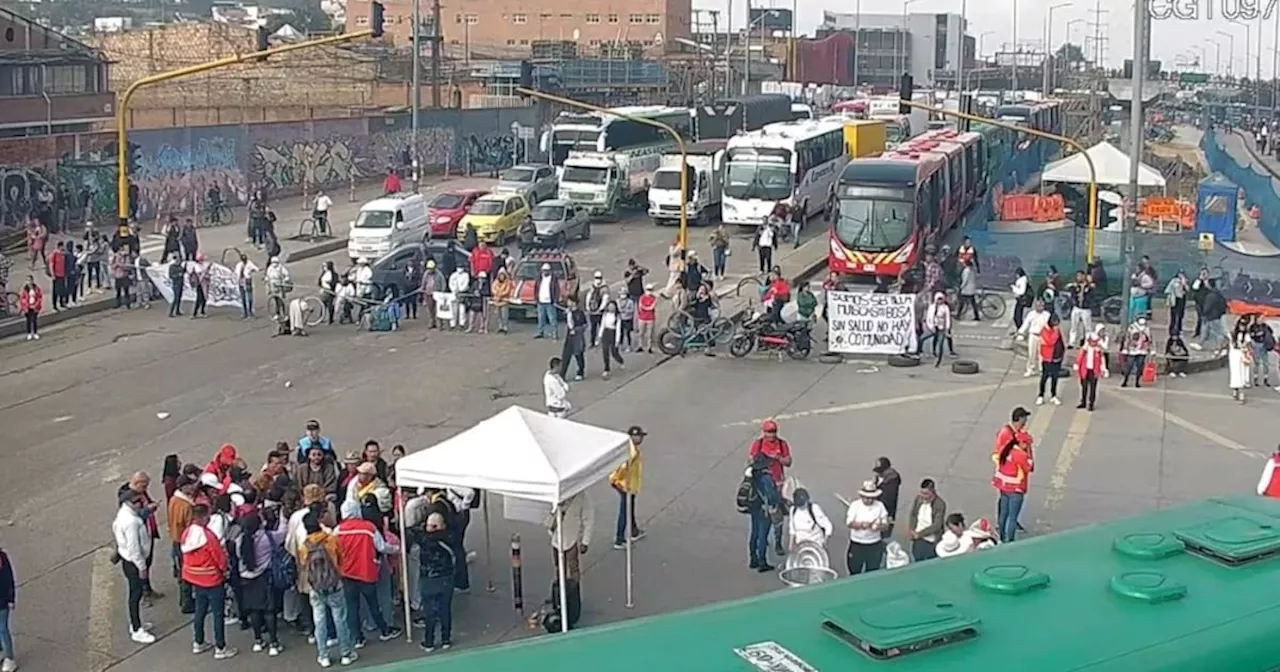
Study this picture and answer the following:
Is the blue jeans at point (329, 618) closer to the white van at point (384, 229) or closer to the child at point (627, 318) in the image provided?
the child at point (627, 318)

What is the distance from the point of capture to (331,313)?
92.5 ft

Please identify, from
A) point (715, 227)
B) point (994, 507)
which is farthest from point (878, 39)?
point (994, 507)

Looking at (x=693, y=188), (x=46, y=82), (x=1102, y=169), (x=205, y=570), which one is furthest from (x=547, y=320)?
(x=46, y=82)

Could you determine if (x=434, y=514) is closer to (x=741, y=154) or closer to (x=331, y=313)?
(x=331, y=313)

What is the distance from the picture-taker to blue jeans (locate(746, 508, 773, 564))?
14.0 meters

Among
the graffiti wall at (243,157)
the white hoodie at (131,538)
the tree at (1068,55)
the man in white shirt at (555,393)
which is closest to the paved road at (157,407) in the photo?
the white hoodie at (131,538)

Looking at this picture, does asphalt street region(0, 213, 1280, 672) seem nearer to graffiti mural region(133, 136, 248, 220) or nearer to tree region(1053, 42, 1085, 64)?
graffiti mural region(133, 136, 248, 220)

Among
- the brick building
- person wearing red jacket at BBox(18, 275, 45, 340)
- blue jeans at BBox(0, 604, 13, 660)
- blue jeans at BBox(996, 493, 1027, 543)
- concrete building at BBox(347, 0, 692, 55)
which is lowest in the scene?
blue jeans at BBox(0, 604, 13, 660)

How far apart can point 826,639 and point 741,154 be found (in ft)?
120

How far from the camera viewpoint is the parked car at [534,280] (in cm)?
2772

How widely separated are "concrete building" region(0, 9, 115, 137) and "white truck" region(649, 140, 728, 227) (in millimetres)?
17811

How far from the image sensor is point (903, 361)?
965 inches

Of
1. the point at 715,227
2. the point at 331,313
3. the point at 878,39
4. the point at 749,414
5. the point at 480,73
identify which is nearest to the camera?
the point at 749,414

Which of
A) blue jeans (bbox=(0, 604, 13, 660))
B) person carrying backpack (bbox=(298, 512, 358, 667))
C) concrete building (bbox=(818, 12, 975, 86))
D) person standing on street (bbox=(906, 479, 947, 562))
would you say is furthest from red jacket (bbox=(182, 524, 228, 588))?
concrete building (bbox=(818, 12, 975, 86))
